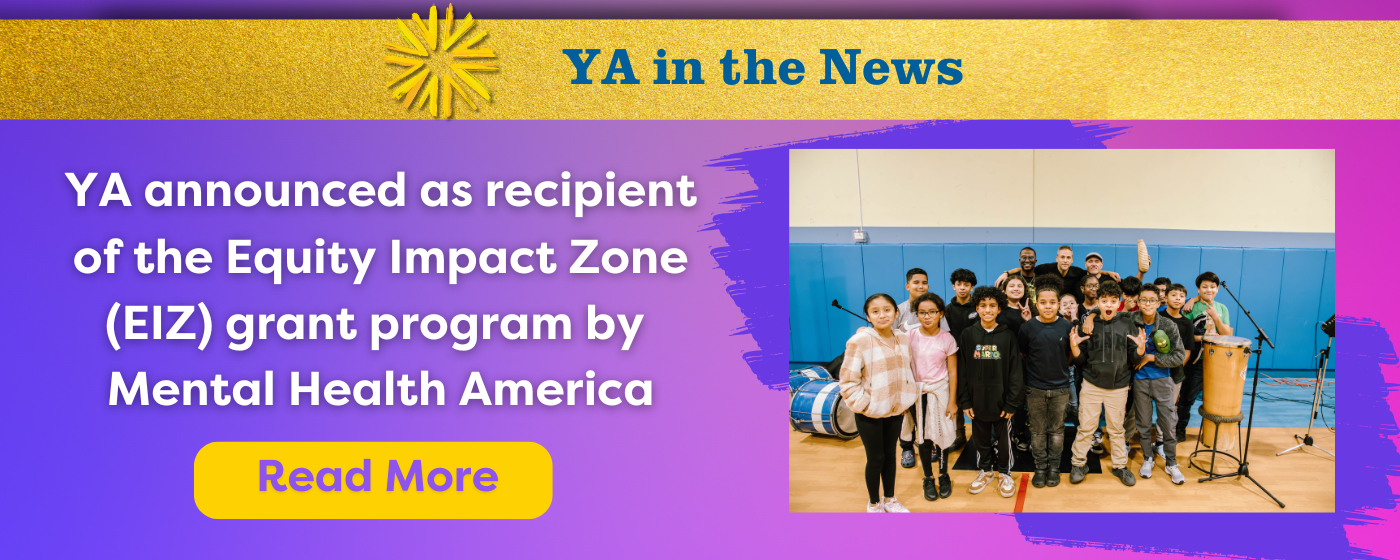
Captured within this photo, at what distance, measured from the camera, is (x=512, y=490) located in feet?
7.35

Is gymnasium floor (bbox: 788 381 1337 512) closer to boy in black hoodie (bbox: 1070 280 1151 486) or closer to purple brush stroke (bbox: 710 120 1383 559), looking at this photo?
purple brush stroke (bbox: 710 120 1383 559)

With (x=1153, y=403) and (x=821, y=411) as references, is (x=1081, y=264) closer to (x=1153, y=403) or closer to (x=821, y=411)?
(x=1153, y=403)

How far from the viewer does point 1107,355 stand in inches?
107

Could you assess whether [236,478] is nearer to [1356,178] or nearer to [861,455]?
[861,455]

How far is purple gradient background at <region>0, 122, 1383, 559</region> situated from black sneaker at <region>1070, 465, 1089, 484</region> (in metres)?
0.26

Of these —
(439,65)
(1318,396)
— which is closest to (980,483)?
(1318,396)

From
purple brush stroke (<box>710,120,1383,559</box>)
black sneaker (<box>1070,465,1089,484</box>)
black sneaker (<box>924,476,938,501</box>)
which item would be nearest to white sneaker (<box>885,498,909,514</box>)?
black sneaker (<box>924,476,938,501</box>)

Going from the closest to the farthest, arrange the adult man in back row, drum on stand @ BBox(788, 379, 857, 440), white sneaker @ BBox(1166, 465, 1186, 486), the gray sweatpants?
white sneaker @ BBox(1166, 465, 1186, 486) < drum on stand @ BBox(788, 379, 857, 440) < the gray sweatpants < the adult man in back row

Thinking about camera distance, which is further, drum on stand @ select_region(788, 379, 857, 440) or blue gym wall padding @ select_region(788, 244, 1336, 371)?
drum on stand @ select_region(788, 379, 857, 440)

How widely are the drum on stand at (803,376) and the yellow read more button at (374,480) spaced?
88cm

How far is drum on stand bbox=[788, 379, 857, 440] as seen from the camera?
251cm

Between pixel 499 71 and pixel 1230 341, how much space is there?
114 inches

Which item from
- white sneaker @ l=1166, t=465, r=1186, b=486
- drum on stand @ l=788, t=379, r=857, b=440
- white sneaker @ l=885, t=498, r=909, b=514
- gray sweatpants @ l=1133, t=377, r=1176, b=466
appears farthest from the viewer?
gray sweatpants @ l=1133, t=377, r=1176, b=466

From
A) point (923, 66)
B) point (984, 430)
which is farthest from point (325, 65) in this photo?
point (984, 430)
